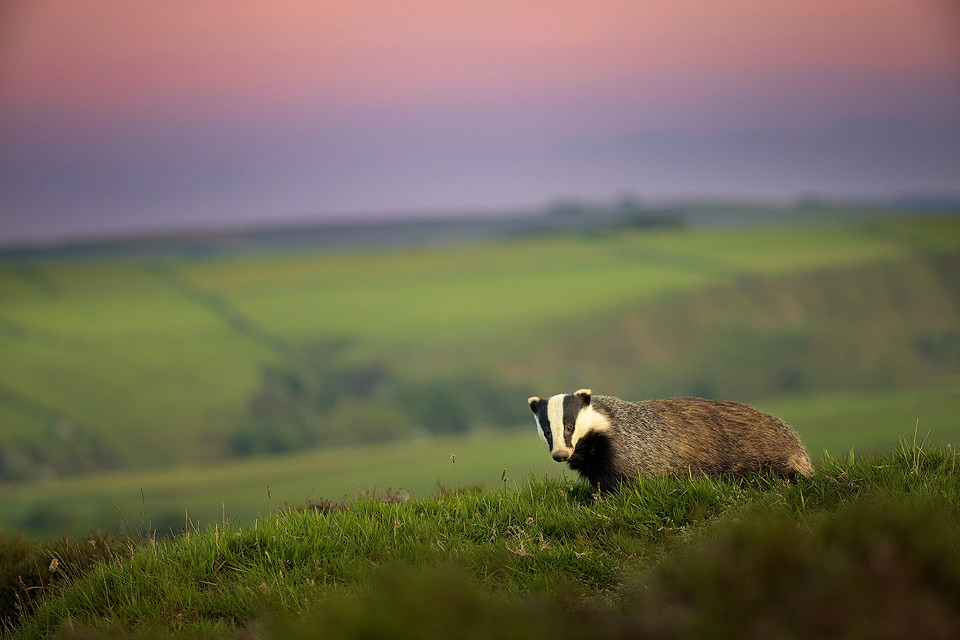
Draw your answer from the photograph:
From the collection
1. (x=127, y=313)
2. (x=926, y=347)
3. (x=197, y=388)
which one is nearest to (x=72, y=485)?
(x=197, y=388)

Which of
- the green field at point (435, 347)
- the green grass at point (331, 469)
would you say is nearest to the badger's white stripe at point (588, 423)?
the green grass at point (331, 469)

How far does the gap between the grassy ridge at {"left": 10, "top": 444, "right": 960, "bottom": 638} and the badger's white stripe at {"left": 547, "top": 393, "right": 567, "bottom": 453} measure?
1.68 ft

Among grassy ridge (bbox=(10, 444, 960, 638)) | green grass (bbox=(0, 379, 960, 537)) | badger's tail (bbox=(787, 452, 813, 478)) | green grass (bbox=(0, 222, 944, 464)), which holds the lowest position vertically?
green grass (bbox=(0, 379, 960, 537))

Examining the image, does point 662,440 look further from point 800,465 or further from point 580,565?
point 580,565

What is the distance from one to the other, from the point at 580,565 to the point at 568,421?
8.24ft

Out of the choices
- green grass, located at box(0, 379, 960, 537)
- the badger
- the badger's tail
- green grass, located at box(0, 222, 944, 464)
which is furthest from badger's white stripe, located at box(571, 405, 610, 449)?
green grass, located at box(0, 222, 944, 464)

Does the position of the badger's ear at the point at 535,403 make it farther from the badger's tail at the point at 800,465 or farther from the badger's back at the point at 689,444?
the badger's tail at the point at 800,465

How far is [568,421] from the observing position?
983 centimetres

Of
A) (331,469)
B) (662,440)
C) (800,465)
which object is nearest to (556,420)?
(662,440)

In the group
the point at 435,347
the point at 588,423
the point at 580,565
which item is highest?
the point at 588,423

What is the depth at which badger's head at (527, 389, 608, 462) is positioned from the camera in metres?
9.70

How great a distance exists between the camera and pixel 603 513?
8.45 meters

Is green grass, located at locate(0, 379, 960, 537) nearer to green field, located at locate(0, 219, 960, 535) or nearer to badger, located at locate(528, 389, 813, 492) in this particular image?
green field, located at locate(0, 219, 960, 535)

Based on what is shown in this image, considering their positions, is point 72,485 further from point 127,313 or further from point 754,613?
point 754,613
